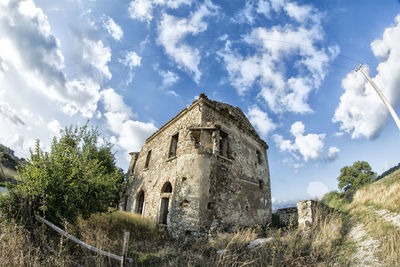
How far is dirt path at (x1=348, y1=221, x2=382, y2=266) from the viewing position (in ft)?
14.6

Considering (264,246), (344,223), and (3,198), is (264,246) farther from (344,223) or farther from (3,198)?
(3,198)

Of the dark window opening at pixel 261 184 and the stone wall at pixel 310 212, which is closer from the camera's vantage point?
the stone wall at pixel 310 212

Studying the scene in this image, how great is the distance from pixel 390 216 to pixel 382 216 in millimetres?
275

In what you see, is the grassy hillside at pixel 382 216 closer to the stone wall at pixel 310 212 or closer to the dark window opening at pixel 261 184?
the stone wall at pixel 310 212

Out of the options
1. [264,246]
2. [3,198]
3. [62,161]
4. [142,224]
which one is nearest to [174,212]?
[142,224]

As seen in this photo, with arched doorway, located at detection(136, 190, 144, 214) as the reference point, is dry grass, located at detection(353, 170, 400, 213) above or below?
above

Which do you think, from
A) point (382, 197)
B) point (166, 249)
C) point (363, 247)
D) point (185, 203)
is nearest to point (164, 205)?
point (185, 203)

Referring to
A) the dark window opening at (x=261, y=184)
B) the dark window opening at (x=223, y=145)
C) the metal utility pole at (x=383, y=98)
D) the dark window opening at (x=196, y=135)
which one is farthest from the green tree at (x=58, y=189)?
the metal utility pole at (x=383, y=98)

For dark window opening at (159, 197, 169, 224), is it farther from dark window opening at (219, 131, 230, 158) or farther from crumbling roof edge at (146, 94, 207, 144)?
crumbling roof edge at (146, 94, 207, 144)

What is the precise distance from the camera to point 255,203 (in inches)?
449

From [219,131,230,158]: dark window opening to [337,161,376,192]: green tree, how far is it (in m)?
26.1

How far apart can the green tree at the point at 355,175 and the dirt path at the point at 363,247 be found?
2649cm

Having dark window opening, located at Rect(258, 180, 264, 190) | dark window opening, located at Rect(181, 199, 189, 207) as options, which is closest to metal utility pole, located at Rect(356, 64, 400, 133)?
dark window opening, located at Rect(258, 180, 264, 190)

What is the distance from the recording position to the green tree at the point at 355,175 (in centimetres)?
2597
